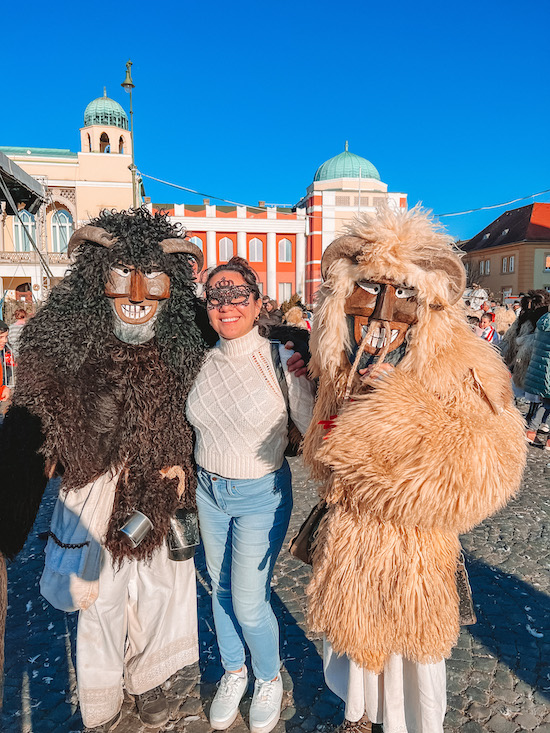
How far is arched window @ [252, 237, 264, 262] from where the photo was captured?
4072cm

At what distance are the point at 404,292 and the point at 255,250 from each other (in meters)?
40.2

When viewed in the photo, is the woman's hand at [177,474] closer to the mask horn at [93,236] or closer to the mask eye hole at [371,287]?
the mask horn at [93,236]

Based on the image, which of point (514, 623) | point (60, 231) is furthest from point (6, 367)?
point (60, 231)

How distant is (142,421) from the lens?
7.02 feet

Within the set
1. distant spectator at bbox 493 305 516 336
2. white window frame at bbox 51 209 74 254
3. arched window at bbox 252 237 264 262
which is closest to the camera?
distant spectator at bbox 493 305 516 336

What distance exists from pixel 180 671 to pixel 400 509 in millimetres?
1733

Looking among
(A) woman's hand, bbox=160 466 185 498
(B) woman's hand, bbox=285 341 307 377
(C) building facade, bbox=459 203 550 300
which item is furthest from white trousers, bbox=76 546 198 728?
(C) building facade, bbox=459 203 550 300

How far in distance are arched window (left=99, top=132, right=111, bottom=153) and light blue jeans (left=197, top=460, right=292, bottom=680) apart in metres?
38.4

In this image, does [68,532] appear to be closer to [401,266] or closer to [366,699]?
[366,699]

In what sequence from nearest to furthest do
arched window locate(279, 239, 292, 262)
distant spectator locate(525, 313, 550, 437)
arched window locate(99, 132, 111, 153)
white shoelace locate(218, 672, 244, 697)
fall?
white shoelace locate(218, 672, 244, 697) → distant spectator locate(525, 313, 550, 437) → arched window locate(99, 132, 111, 153) → arched window locate(279, 239, 292, 262)

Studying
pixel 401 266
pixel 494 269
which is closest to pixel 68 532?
pixel 401 266

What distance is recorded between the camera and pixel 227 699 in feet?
7.48

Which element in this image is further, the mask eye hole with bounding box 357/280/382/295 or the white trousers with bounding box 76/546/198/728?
the white trousers with bounding box 76/546/198/728

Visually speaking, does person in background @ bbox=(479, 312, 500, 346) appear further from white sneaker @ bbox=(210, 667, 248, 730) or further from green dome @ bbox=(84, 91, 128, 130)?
green dome @ bbox=(84, 91, 128, 130)
